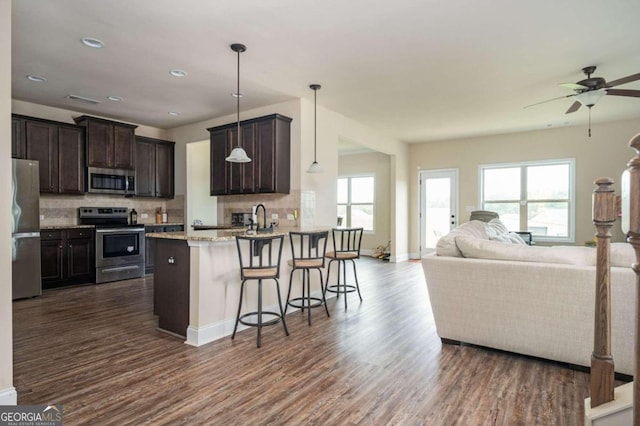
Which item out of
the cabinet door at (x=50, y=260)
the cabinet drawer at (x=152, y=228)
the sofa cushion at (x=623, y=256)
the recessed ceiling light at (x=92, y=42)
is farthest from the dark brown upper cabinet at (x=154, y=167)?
the sofa cushion at (x=623, y=256)

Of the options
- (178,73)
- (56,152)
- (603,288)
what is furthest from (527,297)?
(56,152)

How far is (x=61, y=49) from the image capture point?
3551mm

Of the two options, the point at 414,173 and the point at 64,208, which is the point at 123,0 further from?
the point at 414,173

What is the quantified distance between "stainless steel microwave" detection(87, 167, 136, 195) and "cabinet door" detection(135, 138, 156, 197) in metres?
0.15

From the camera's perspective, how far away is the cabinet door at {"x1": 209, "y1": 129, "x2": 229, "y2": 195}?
18.6ft

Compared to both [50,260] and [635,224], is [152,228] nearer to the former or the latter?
[50,260]

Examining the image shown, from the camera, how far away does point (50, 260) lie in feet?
16.6

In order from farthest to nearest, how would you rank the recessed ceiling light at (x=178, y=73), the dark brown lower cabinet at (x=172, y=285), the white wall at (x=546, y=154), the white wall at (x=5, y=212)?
the white wall at (x=546, y=154)
the recessed ceiling light at (x=178, y=73)
the dark brown lower cabinet at (x=172, y=285)
the white wall at (x=5, y=212)

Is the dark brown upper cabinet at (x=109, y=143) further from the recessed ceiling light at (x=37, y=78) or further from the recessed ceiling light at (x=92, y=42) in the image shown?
the recessed ceiling light at (x=92, y=42)

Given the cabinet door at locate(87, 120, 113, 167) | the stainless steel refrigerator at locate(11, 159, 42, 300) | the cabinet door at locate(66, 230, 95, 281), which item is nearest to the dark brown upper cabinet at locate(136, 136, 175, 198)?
the cabinet door at locate(87, 120, 113, 167)

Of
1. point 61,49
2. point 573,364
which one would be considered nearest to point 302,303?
point 573,364

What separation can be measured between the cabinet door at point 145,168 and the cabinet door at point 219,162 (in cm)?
157

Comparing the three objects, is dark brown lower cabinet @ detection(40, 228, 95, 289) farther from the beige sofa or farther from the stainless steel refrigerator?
the beige sofa

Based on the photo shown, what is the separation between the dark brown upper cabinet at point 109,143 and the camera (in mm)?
5664
